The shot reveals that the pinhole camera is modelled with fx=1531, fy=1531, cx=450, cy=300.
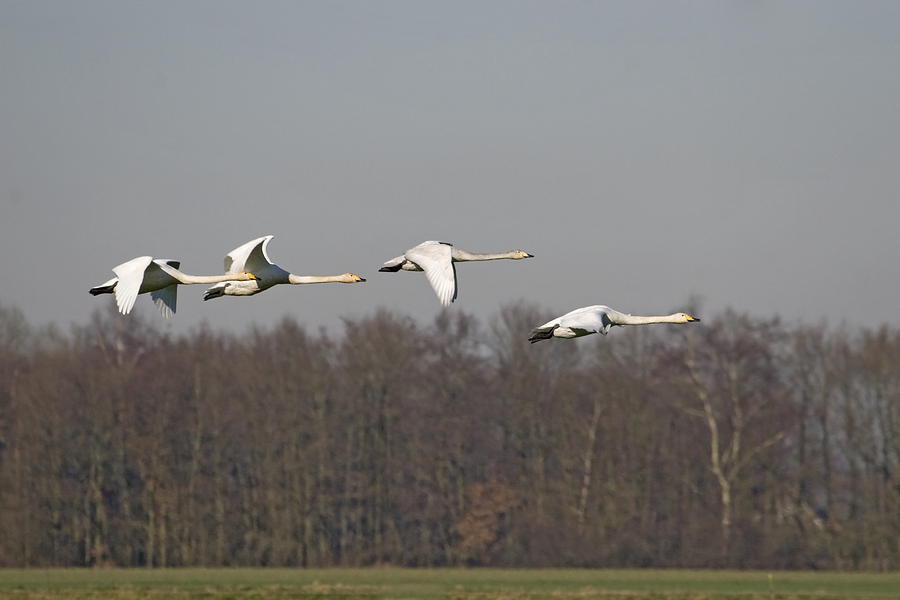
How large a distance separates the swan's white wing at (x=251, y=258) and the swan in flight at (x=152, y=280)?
164mm

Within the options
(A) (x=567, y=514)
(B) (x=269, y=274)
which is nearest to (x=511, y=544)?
(A) (x=567, y=514)

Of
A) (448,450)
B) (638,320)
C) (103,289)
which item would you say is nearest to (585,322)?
(638,320)

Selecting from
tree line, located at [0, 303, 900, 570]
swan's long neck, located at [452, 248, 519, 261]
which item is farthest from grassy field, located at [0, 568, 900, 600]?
swan's long neck, located at [452, 248, 519, 261]

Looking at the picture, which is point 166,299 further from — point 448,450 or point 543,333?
point 448,450

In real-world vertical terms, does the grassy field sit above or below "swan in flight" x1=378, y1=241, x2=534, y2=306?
below

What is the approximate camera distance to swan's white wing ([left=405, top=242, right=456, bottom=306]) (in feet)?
59.7

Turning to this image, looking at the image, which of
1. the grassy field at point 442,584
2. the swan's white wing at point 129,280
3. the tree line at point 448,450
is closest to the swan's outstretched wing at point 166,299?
the swan's white wing at point 129,280

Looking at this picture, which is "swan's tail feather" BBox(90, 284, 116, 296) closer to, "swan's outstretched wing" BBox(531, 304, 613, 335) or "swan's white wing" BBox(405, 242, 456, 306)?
"swan's white wing" BBox(405, 242, 456, 306)

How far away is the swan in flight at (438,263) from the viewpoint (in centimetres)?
1833

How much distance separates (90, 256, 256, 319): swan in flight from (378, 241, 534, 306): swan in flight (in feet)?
6.87

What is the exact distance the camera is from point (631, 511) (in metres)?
58.6

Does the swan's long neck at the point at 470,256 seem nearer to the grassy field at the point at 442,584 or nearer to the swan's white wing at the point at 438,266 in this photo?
the swan's white wing at the point at 438,266

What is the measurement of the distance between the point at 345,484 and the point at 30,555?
41.4 feet

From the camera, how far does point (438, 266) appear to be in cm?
1930
